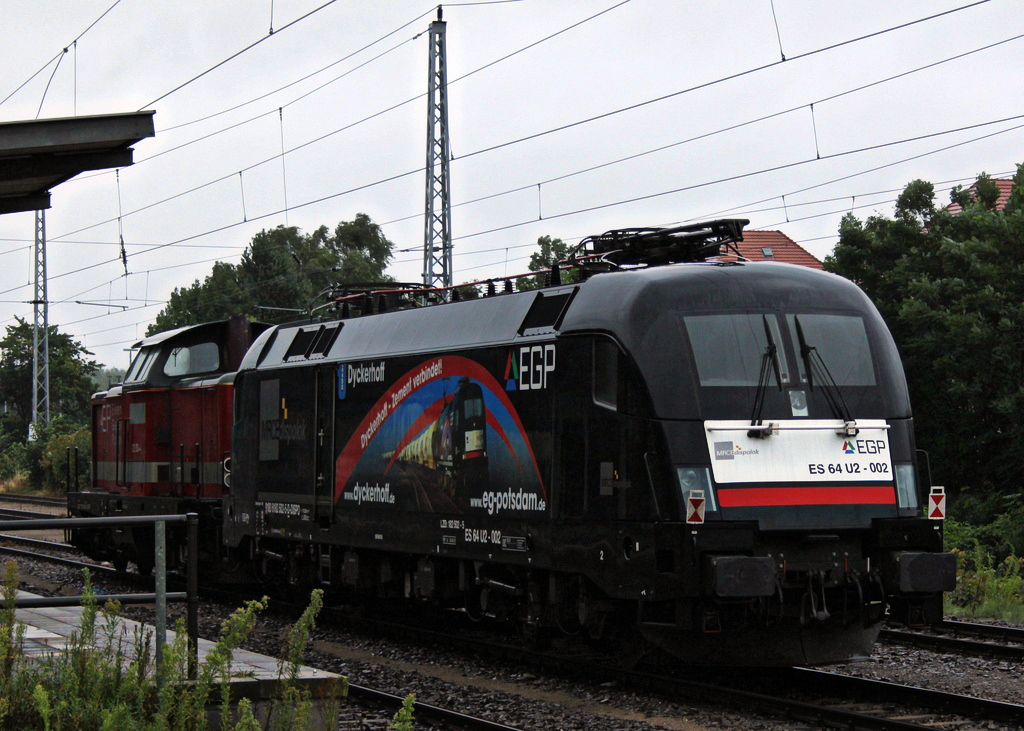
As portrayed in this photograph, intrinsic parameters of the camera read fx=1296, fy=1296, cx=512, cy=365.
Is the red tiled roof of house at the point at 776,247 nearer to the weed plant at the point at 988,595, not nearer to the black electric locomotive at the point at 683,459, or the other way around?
the weed plant at the point at 988,595

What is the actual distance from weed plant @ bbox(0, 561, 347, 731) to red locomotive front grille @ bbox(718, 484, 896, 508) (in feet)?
11.0

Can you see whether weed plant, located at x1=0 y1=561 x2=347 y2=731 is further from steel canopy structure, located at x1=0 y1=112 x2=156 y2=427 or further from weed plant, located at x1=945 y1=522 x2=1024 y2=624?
weed plant, located at x1=945 y1=522 x2=1024 y2=624

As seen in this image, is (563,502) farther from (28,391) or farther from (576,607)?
(28,391)

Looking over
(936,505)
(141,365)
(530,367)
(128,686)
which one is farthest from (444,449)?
(141,365)

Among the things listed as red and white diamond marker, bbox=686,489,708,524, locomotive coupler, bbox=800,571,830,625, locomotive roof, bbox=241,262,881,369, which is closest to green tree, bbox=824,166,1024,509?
locomotive roof, bbox=241,262,881,369

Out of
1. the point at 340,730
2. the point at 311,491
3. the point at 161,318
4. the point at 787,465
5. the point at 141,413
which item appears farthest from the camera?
the point at 161,318

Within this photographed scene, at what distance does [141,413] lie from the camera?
1917 centimetres

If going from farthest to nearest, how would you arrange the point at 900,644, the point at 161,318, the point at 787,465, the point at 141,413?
the point at 161,318
the point at 141,413
the point at 900,644
the point at 787,465

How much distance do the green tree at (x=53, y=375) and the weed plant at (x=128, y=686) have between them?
55.8 meters

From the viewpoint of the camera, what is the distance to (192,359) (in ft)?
61.8

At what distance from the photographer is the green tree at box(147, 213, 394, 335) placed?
58625 millimetres

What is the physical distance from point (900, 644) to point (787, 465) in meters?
3.36

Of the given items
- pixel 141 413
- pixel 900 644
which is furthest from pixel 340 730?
pixel 141 413

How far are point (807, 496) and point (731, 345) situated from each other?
124cm
